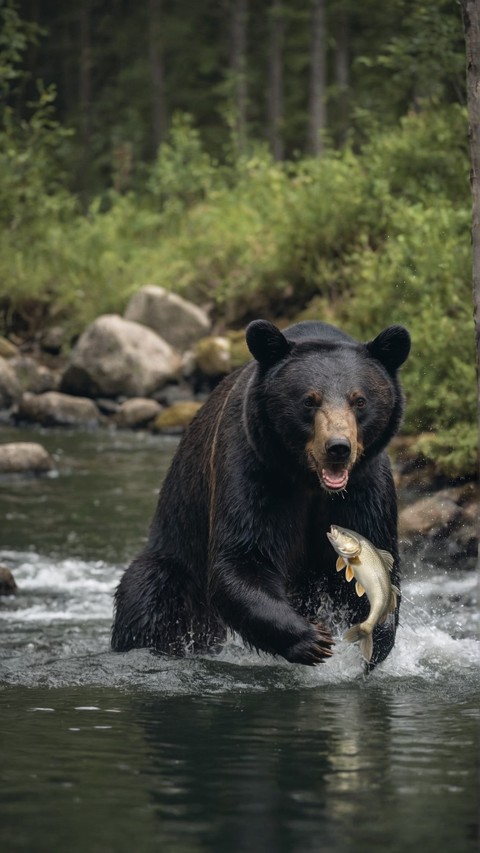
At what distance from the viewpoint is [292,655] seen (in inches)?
198

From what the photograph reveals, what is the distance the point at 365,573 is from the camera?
16.1 feet

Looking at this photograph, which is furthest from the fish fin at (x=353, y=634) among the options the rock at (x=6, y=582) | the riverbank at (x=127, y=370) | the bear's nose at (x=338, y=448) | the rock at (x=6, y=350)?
the rock at (x=6, y=350)

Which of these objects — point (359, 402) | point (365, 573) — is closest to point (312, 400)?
point (359, 402)

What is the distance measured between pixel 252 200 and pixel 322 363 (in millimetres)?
16796

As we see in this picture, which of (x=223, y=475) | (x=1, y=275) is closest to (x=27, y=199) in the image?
(x=1, y=275)

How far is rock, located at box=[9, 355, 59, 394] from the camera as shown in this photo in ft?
58.3

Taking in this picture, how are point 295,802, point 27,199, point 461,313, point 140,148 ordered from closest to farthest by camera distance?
point 295,802 → point 461,313 → point 27,199 → point 140,148

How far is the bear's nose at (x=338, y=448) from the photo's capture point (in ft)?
15.4

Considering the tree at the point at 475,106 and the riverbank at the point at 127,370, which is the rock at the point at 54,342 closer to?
the riverbank at the point at 127,370

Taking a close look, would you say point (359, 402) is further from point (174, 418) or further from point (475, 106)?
point (174, 418)

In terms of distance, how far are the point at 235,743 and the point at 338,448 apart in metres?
1.04

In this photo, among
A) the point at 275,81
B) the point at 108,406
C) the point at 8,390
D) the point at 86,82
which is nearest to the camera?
the point at 8,390

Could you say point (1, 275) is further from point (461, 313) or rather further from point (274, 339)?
point (274, 339)

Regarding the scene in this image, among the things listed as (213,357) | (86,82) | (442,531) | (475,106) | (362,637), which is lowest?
(442,531)
